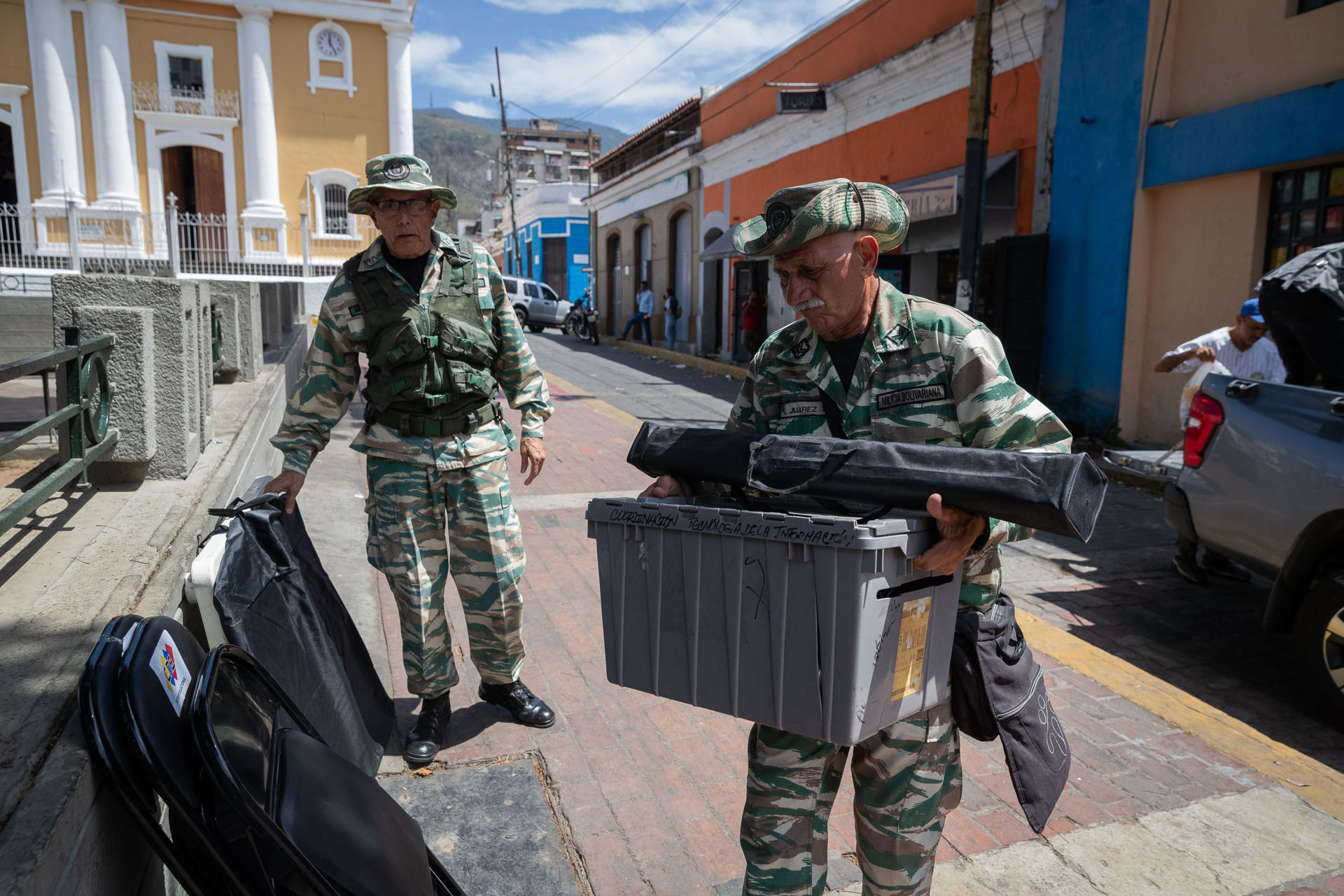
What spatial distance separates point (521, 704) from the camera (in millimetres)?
3559

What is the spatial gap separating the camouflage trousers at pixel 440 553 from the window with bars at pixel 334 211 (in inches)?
843

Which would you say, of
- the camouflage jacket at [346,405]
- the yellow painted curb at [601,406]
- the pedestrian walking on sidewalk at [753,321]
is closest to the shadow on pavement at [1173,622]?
the camouflage jacket at [346,405]

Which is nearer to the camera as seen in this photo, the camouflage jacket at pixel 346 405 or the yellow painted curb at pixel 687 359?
the camouflage jacket at pixel 346 405

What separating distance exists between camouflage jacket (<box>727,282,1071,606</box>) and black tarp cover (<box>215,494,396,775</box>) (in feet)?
4.87

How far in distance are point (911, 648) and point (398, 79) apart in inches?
945

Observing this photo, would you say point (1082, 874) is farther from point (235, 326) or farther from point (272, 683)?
point (235, 326)

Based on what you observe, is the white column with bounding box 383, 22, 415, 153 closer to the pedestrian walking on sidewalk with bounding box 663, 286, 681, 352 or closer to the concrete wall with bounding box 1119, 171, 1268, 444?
the pedestrian walking on sidewalk with bounding box 663, 286, 681, 352

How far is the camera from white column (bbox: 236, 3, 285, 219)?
2152 cm

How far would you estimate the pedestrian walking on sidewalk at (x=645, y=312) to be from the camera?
80.8ft

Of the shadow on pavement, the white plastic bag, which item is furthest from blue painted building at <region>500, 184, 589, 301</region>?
the shadow on pavement

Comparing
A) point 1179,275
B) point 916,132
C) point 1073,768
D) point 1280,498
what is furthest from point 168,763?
point 916,132

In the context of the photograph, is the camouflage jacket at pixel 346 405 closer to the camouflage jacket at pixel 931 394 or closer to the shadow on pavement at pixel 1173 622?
the camouflage jacket at pixel 931 394

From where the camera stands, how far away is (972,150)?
9969 millimetres

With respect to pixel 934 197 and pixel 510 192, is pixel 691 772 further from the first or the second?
pixel 510 192
